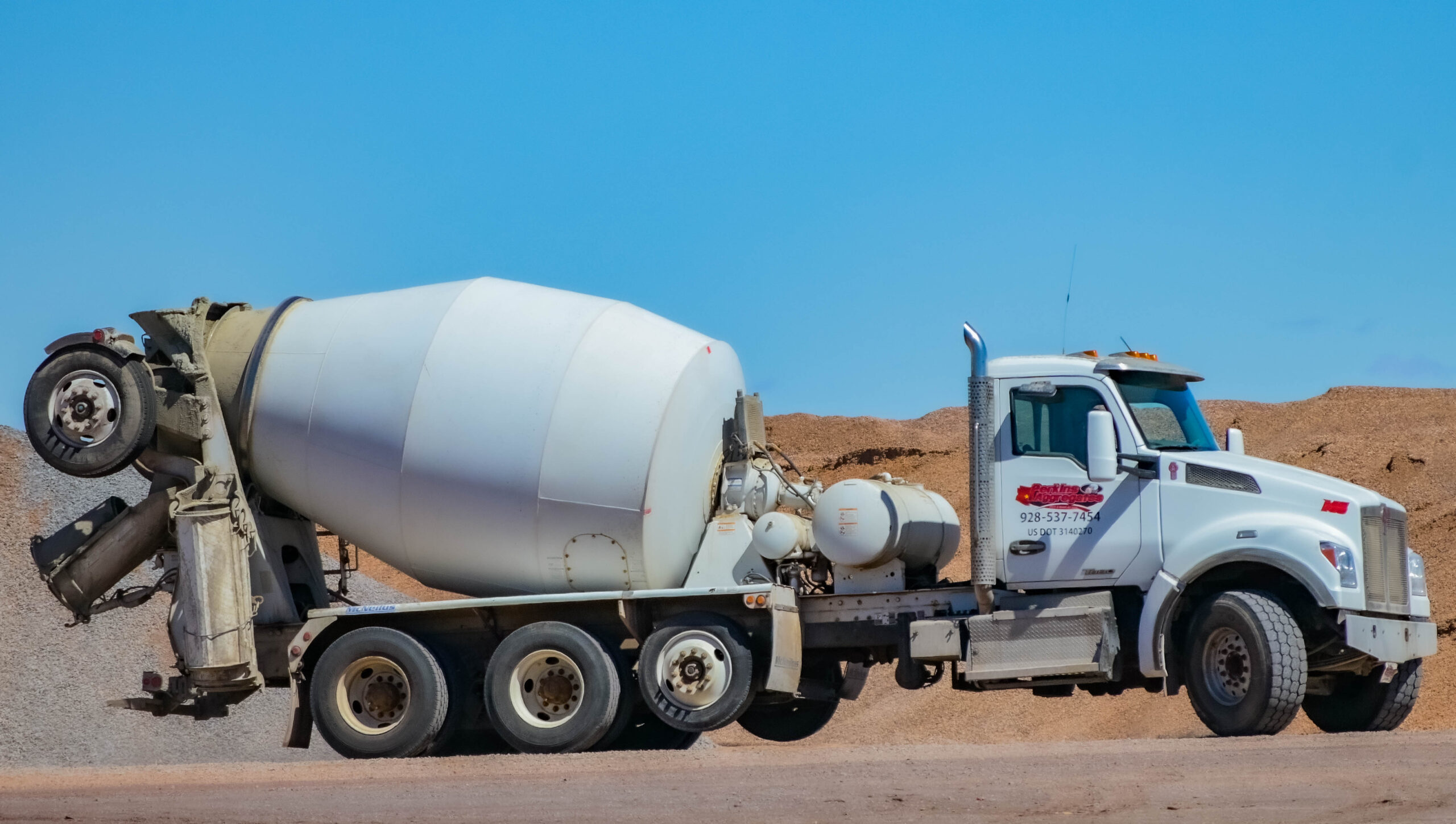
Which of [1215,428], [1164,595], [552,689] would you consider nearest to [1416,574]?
[1164,595]

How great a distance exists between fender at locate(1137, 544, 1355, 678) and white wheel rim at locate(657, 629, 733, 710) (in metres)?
3.10

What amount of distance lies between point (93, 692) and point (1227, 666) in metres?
17.3

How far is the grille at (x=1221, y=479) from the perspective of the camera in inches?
439

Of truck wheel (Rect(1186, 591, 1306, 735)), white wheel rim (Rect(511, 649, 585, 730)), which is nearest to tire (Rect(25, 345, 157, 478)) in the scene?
white wheel rim (Rect(511, 649, 585, 730))

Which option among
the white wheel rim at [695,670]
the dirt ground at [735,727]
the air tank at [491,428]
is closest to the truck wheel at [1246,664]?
the dirt ground at [735,727]

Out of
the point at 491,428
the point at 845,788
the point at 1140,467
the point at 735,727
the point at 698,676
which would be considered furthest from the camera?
the point at 735,727

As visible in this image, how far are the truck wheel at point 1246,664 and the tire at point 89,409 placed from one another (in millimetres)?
8422

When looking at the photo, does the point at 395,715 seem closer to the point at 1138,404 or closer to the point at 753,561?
the point at 753,561

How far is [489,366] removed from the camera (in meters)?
12.7

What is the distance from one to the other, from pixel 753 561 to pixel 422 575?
9.71ft

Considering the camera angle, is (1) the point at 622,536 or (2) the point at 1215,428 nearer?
(1) the point at 622,536

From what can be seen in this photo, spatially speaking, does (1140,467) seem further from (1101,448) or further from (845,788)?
(845,788)

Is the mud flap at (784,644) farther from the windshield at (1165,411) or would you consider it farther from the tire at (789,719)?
the windshield at (1165,411)

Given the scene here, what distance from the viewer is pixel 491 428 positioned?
12.6 metres
